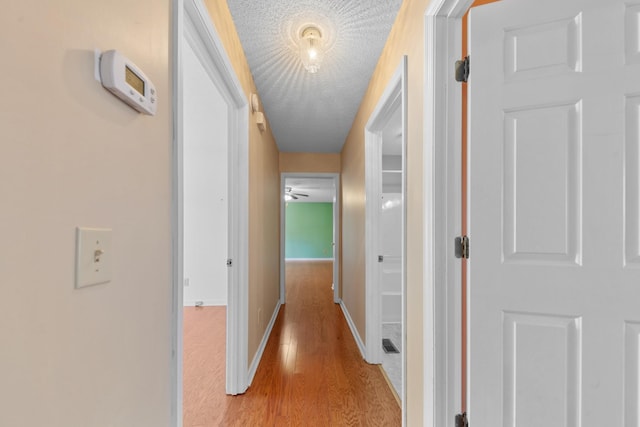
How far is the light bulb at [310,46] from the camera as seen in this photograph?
5.48 feet

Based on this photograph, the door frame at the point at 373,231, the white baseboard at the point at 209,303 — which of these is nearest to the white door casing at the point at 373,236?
the door frame at the point at 373,231

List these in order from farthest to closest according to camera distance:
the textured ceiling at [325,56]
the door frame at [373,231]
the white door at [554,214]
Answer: the door frame at [373,231]
the textured ceiling at [325,56]
the white door at [554,214]

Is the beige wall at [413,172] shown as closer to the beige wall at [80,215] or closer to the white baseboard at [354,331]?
the beige wall at [80,215]

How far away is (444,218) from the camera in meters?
1.10

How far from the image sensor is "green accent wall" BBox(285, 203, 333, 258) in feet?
35.1

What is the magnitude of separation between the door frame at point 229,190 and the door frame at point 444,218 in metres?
0.92

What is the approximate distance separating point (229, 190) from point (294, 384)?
1464mm

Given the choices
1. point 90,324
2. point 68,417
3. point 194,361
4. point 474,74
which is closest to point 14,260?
point 90,324

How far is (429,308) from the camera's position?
1.12m

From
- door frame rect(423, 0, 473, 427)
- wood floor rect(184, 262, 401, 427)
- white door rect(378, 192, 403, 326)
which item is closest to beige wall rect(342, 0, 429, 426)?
door frame rect(423, 0, 473, 427)

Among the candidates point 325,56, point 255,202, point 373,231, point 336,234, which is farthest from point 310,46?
point 336,234

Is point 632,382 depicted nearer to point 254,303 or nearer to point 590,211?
point 590,211

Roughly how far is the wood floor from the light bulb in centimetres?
209

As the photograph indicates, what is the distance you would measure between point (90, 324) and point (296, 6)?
164cm
